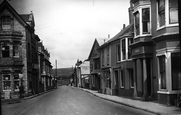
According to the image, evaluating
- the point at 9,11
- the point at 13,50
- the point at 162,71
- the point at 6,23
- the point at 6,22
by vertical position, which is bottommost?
the point at 162,71

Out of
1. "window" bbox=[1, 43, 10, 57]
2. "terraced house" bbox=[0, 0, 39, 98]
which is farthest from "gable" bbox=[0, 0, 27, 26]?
"window" bbox=[1, 43, 10, 57]

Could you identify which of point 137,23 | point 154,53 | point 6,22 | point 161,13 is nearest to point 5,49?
point 6,22

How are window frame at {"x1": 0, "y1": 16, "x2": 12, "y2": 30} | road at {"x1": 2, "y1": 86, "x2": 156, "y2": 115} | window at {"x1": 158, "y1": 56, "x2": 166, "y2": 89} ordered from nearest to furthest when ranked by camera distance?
road at {"x1": 2, "y1": 86, "x2": 156, "y2": 115} → window at {"x1": 158, "y1": 56, "x2": 166, "y2": 89} → window frame at {"x1": 0, "y1": 16, "x2": 12, "y2": 30}

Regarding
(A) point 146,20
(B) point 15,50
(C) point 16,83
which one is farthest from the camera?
(B) point 15,50

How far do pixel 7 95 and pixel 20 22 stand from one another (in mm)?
8752

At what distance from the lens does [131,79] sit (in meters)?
24.2

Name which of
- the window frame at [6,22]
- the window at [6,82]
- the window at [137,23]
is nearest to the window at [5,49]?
the window frame at [6,22]

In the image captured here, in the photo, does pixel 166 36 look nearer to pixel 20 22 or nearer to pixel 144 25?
pixel 144 25

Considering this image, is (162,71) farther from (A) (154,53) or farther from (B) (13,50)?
(B) (13,50)

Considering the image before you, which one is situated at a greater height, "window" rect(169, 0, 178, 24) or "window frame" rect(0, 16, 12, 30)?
"window frame" rect(0, 16, 12, 30)

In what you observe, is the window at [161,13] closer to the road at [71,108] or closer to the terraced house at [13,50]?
the road at [71,108]

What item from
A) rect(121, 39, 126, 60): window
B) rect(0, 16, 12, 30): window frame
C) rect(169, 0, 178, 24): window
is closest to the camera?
rect(169, 0, 178, 24): window

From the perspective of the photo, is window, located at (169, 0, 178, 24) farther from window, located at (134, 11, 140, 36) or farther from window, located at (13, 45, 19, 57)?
window, located at (13, 45, 19, 57)

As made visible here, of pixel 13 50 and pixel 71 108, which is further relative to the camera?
pixel 13 50
